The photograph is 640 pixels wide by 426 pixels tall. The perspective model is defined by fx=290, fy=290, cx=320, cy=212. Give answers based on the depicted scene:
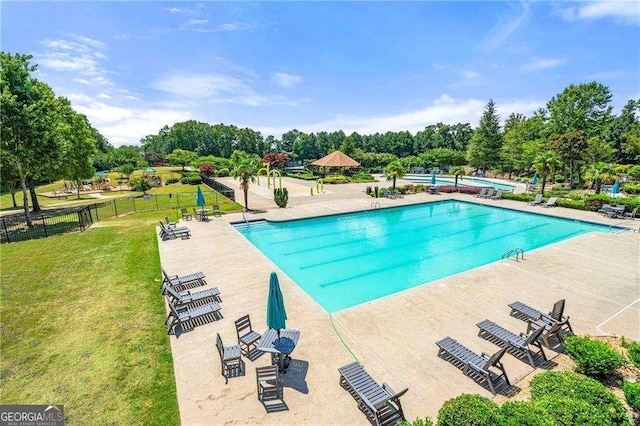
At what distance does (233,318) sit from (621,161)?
65463 millimetres

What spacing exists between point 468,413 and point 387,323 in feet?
12.1

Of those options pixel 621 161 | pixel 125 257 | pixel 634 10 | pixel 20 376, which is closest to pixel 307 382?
pixel 20 376

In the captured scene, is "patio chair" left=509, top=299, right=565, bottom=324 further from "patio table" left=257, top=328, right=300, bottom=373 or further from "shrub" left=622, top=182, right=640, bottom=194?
"shrub" left=622, top=182, right=640, bottom=194

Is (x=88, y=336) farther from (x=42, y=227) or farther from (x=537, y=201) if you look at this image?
(x=537, y=201)

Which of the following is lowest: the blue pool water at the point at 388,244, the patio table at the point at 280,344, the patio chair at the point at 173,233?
the blue pool water at the point at 388,244

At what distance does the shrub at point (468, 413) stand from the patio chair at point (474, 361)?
1.45 metres

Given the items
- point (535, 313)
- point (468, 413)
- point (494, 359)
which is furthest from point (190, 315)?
point (535, 313)

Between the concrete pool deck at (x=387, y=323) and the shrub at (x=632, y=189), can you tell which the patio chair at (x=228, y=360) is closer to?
the concrete pool deck at (x=387, y=323)

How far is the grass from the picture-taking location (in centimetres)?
539

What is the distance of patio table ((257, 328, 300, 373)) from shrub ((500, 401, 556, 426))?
3574mm

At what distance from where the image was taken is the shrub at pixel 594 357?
5371mm

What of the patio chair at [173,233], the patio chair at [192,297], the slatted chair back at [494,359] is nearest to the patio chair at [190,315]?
the patio chair at [192,297]

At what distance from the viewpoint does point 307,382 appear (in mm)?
5691

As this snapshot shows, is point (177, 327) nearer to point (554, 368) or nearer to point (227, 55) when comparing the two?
point (554, 368)
